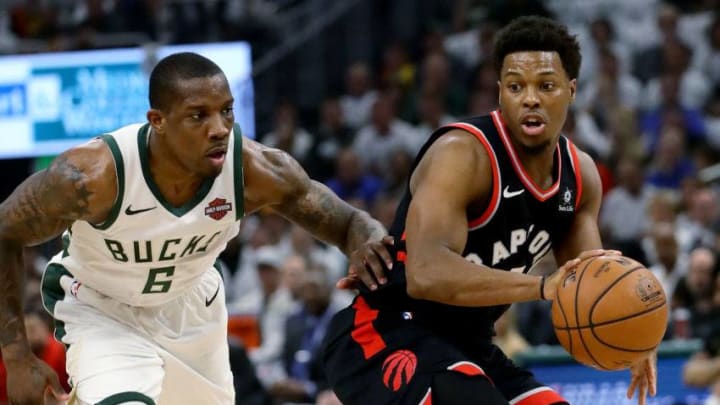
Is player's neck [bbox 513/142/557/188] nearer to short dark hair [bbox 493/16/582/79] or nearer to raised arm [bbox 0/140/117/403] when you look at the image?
short dark hair [bbox 493/16/582/79]

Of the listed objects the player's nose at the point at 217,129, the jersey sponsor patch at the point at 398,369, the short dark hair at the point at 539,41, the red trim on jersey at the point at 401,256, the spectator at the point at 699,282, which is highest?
the short dark hair at the point at 539,41

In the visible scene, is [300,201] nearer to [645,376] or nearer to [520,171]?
[520,171]

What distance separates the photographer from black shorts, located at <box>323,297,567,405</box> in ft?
15.6

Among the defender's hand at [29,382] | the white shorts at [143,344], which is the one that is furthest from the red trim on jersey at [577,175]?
the defender's hand at [29,382]

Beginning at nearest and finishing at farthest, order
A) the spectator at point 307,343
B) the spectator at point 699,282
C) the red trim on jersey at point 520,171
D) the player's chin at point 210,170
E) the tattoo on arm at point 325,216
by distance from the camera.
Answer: the red trim on jersey at point 520,171, the player's chin at point 210,170, the tattoo on arm at point 325,216, the spectator at point 699,282, the spectator at point 307,343

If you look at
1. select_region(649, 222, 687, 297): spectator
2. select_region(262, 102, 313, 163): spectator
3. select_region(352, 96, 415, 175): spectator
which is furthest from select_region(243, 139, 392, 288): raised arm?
select_region(262, 102, 313, 163): spectator

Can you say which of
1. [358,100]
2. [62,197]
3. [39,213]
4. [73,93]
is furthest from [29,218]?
[358,100]

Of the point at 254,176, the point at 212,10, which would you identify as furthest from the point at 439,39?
the point at 254,176

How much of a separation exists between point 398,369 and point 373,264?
1.49 feet

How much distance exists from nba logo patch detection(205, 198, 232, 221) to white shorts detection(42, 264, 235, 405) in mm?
456

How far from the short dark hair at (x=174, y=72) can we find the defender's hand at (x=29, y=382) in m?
1.15

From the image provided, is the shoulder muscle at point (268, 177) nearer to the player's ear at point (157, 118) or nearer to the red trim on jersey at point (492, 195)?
the player's ear at point (157, 118)

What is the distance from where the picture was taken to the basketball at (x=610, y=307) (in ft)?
14.5

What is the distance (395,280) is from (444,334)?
0.28 m
